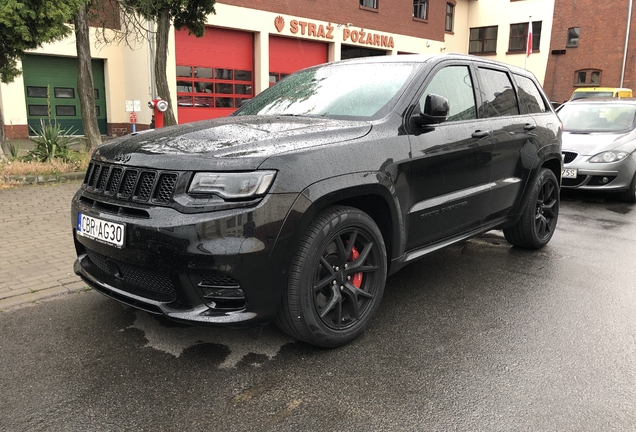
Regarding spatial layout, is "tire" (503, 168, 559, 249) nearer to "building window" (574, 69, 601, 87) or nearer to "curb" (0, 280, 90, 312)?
"curb" (0, 280, 90, 312)

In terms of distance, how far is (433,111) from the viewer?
3.37 meters

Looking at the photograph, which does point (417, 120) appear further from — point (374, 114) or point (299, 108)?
point (299, 108)

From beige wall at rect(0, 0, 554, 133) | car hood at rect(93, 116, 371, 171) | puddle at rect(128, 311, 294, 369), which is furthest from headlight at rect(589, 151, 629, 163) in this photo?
beige wall at rect(0, 0, 554, 133)

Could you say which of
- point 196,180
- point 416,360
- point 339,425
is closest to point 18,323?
point 196,180

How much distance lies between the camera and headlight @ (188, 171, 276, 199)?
2637 millimetres

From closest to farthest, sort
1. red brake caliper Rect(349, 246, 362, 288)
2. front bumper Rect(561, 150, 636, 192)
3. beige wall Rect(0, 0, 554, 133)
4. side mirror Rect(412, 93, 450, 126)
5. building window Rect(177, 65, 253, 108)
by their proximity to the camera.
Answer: red brake caliper Rect(349, 246, 362, 288)
side mirror Rect(412, 93, 450, 126)
front bumper Rect(561, 150, 636, 192)
beige wall Rect(0, 0, 554, 133)
building window Rect(177, 65, 253, 108)

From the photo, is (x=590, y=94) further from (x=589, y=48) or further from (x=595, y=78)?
(x=589, y=48)

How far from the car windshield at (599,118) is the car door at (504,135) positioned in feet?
16.9

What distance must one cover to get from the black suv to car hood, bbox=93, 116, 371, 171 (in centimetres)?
1

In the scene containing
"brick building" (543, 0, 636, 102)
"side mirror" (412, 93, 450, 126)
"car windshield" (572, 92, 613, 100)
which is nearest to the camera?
"side mirror" (412, 93, 450, 126)

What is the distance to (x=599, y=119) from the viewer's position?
936cm

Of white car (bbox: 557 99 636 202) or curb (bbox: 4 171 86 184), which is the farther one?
curb (bbox: 4 171 86 184)

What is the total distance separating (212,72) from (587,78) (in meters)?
25.0

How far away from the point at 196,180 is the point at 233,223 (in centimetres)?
31
